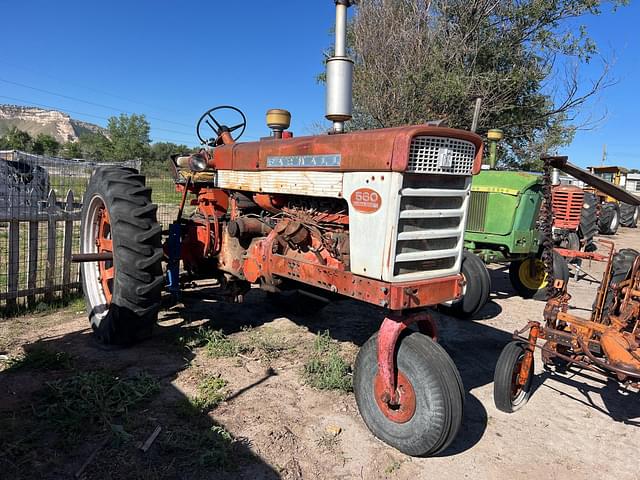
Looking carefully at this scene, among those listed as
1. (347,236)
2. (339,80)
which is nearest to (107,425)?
(347,236)

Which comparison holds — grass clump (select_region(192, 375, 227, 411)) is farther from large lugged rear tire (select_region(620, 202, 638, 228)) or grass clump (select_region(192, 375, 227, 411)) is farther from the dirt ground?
large lugged rear tire (select_region(620, 202, 638, 228))

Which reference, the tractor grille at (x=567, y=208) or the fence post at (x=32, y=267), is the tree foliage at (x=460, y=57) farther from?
the fence post at (x=32, y=267)

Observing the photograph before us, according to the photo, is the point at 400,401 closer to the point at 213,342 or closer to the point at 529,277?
the point at 213,342

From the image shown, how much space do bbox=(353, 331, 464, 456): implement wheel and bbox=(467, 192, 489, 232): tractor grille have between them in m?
4.21

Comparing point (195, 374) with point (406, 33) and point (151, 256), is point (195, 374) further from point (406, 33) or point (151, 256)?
point (406, 33)

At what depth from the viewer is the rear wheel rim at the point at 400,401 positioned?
8.26 ft

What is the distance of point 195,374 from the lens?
11.1ft

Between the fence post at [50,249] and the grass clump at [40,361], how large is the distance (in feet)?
5.21

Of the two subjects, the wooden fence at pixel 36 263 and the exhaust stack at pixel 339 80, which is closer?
the exhaust stack at pixel 339 80

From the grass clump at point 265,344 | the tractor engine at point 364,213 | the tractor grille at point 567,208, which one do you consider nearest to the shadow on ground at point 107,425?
the grass clump at point 265,344

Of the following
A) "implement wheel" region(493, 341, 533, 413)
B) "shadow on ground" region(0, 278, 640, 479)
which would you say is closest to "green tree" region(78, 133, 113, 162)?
"shadow on ground" region(0, 278, 640, 479)

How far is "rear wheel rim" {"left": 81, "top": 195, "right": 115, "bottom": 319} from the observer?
419cm

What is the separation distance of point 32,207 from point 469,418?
4636 mm

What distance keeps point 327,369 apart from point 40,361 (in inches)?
81.4
